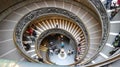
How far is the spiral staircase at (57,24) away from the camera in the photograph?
15.9 metres

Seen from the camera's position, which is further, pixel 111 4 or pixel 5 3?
pixel 5 3

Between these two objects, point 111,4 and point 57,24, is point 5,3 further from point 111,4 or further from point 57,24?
point 111,4

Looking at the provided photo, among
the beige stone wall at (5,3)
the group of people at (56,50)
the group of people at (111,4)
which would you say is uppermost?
the beige stone wall at (5,3)

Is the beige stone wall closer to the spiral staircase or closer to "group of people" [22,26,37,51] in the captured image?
the spiral staircase

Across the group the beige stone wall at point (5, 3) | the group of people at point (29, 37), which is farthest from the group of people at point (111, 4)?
the beige stone wall at point (5, 3)

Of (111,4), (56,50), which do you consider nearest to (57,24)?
(56,50)

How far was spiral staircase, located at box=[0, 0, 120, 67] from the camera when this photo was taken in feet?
52.3

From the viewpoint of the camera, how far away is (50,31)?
19.8 m

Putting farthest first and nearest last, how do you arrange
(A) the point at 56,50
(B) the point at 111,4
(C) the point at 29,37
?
(A) the point at 56,50, (C) the point at 29,37, (B) the point at 111,4

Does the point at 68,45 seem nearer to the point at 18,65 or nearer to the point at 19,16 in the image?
the point at 19,16

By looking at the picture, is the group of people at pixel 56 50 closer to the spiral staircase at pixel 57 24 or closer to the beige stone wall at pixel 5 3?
the spiral staircase at pixel 57 24

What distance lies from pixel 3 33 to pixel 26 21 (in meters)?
2.14

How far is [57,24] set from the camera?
2003 centimetres

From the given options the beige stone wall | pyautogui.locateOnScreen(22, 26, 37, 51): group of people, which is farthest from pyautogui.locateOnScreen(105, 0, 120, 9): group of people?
the beige stone wall
